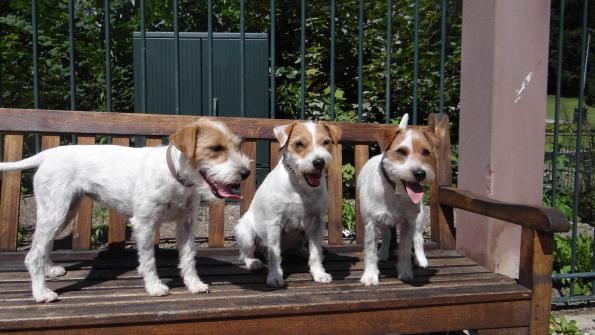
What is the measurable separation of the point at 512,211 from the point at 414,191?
571 mm

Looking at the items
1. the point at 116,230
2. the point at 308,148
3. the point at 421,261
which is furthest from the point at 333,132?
the point at 116,230

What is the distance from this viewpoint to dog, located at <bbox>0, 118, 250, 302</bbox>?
8.14 feet

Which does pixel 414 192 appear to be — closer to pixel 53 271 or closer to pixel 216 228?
pixel 216 228

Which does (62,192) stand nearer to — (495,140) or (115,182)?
(115,182)

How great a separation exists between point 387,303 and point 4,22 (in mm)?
5387

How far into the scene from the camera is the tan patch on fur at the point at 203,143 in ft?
8.00

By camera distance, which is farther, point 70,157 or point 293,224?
point 293,224

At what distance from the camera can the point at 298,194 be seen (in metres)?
2.88

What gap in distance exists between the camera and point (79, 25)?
5918 mm

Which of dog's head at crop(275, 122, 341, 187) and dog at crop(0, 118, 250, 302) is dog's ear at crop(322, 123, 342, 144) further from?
dog at crop(0, 118, 250, 302)

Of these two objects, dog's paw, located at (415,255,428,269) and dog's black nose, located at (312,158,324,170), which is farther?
dog's paw, located at (415,255,428,269)

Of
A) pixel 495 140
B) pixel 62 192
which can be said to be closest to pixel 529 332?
pixel 495 140

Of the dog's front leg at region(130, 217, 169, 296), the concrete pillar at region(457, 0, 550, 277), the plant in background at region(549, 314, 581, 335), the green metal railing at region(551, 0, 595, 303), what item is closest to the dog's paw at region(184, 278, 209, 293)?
the dog's front leg at region(130, 217, 169, 296)

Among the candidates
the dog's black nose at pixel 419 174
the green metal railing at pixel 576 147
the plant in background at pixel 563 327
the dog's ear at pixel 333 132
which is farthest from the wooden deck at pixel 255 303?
the green metal railing at pixel 576 147
